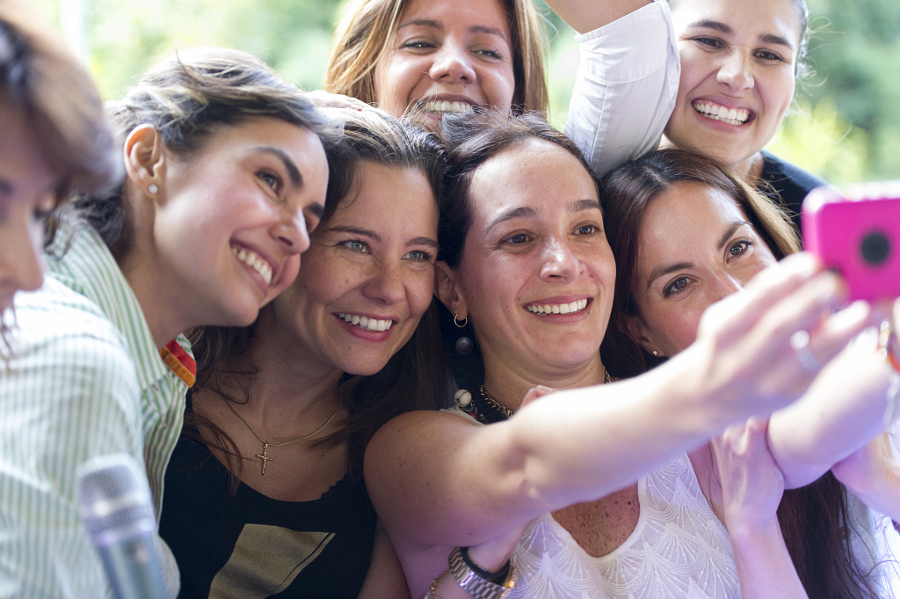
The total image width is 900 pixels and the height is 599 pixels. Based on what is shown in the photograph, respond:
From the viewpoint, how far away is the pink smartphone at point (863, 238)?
2.55ft

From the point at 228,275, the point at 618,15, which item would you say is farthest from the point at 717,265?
the point at 228,275

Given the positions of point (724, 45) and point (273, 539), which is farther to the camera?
point (724, 45)

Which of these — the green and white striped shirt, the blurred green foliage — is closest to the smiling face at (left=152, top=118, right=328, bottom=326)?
the green and white striped shirt

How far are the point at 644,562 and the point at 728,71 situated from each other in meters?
1.37

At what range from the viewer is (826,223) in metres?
0.78

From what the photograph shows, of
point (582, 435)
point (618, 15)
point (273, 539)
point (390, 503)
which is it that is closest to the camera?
point (582, 435)

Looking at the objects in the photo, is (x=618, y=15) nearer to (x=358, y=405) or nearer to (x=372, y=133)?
(x=372, y=133)

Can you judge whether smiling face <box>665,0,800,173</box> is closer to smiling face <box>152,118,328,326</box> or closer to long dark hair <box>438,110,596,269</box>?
long dark hair <box>438,110,596,269</box>

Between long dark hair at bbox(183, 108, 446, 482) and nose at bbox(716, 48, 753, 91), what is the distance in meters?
0.84

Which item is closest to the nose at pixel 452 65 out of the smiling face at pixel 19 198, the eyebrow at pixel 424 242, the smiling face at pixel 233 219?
the eyebrow at pixel 424 242

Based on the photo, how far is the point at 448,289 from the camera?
74.0 inches

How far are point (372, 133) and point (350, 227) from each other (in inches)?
9.8

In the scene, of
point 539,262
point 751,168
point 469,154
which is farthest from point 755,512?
point 751,168

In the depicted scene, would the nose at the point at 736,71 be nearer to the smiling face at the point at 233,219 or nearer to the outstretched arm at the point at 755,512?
the outstretched arm at the point at 755,512
